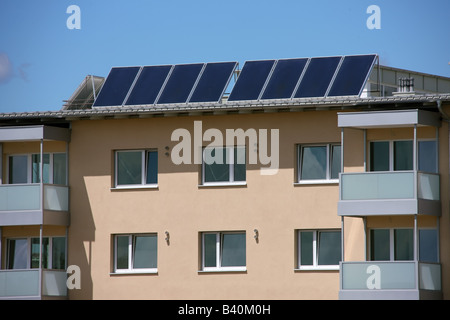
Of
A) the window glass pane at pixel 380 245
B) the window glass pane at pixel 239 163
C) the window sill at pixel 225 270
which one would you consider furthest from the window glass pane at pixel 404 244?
the window glass pane at pixel 239 163

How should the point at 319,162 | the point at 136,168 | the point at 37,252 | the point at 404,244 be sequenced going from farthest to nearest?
1. the point at 37,252
2. the point at 136,168
3. the point at 319,162
4. the point at 404,244

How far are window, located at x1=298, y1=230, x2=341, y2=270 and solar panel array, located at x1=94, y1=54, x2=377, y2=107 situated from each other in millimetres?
4091

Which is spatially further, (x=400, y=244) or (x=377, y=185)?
(x=400, y=244)

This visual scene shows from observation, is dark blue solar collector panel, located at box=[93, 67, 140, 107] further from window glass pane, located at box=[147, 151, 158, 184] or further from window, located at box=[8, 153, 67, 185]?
window, located at box=[8, 153, 67, 185]

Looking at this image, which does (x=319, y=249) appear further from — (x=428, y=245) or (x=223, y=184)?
(x=223, y=184)

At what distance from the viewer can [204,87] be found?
40188 mm

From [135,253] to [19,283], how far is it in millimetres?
3640

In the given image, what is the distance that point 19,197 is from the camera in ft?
131

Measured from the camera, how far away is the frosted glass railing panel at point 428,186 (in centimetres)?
3684

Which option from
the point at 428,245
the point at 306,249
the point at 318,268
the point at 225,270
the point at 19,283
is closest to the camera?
the point at 428,245

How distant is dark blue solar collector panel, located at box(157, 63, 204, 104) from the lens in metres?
40.2

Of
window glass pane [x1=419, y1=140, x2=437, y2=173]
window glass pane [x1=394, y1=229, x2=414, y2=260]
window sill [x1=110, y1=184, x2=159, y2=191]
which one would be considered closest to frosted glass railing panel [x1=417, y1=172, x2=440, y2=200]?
window glass pane [x1=419, y1=140, x2=437, y2=173]

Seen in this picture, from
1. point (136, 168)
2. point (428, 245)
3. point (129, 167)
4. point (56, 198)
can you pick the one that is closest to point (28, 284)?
point (56, 198)
